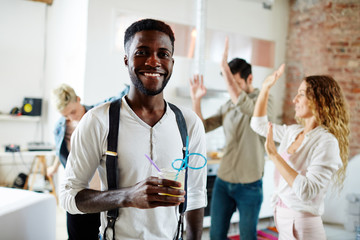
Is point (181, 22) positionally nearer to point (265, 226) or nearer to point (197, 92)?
point (197, 92)

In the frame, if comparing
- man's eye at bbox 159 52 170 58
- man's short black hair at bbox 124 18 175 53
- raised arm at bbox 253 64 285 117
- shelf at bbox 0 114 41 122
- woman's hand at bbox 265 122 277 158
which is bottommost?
shelf at bbox 0 114 41 122

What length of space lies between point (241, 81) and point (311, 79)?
787mm

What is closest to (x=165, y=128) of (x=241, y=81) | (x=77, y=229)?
(x=77, y=229)

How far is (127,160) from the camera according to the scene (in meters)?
1.09

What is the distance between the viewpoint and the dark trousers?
6.72ft

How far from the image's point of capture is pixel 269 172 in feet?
13.1

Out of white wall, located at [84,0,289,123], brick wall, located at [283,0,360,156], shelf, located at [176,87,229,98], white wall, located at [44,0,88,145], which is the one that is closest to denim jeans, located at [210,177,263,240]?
shelf, located at [176,87,229,98]

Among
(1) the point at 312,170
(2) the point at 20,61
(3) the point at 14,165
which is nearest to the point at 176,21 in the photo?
(2) the point at 20,61

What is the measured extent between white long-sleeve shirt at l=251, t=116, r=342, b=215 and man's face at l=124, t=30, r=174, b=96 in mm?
898

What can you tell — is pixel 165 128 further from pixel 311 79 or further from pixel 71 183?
pixel 311 79

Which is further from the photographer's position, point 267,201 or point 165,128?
point 267,201

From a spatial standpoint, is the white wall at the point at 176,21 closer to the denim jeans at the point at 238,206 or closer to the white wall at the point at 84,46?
the white wall at the point at 84,46

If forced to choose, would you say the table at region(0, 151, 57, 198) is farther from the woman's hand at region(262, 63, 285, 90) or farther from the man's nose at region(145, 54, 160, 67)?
the man's nose at region(145, 54, 160, 67)

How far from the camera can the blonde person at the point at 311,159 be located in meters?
1.57
